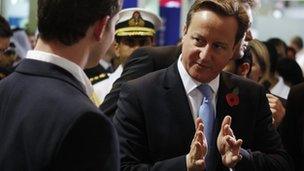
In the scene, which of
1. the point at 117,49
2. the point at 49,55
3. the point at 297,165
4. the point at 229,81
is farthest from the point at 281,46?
the point at 49,55

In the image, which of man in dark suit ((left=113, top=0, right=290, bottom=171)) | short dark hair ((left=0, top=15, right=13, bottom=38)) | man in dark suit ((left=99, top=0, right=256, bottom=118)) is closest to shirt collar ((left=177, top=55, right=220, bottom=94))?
man in dark suit ((left=113, top=0, right=290, bottom=171))

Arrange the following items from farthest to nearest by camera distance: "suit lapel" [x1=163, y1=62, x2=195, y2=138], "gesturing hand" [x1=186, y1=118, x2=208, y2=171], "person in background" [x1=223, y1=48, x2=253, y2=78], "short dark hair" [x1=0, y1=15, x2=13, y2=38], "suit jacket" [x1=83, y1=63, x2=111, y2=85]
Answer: "short dark hair" [x1=0, y1=15, x2=13, y2=38] → "suit jacket" [x1=83, y1=63, x2=111, y2=85] → "person in background" [x1=223, y1=48, x2=253, y2=78] → "suit lapel" [x1=163, y1=62, x2=195, y2=138] → "gesturing hand" [x1=186, y1=118, x2=208, y2=171]

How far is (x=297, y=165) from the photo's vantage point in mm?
2666

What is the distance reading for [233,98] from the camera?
222cm

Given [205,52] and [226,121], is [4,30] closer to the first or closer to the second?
[205,52]

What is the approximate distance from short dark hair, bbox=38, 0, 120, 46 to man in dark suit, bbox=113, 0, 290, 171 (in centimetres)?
65

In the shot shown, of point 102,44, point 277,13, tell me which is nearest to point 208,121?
point 102,44

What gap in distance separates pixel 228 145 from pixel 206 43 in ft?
1.21

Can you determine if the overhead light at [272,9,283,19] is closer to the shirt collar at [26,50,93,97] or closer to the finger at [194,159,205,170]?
the finger at [194,159,205,170]

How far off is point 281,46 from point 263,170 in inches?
169

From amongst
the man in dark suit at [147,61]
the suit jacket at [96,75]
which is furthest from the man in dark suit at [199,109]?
the suit jacket at [96,75]

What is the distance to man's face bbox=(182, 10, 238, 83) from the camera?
214cm

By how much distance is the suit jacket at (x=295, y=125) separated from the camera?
268 cm

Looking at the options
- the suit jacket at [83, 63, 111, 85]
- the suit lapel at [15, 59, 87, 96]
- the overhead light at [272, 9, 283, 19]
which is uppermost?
the suit lapel at [15, 59, 87, 96]
